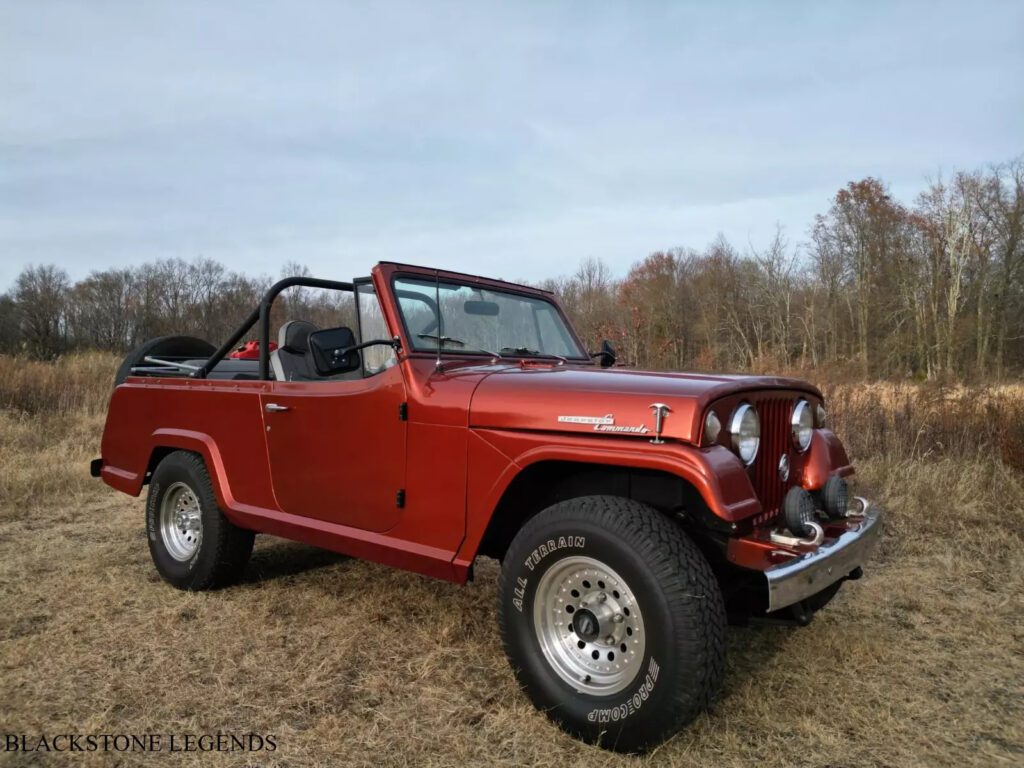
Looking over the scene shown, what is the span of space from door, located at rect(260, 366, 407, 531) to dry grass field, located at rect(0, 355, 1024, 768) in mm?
735

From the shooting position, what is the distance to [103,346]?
24469 mm

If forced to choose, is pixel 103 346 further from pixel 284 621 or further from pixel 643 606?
pixel 643 606

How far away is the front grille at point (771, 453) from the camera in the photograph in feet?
9.55

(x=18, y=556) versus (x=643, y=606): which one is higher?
(x=643, y=606)

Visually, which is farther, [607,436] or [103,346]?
[103,346]

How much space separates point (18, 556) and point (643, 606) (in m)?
4.96

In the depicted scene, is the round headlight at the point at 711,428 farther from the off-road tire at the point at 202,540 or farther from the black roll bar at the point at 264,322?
the off-road tire at the point at 202,540

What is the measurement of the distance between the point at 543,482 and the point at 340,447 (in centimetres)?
107

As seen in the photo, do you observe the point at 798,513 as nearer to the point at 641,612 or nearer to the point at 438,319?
the point at 641,612

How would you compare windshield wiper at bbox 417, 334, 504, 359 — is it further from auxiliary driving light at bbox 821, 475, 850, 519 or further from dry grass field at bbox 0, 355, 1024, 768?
auxiliary driving light at bbox 821, 475, 850, 519

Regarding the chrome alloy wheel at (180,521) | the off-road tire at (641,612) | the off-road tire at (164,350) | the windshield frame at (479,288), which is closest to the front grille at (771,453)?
the off-road tire at (641,612)

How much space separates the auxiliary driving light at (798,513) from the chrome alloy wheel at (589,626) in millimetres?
709

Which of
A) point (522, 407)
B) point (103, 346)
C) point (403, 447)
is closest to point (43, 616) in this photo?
point (403, 447)

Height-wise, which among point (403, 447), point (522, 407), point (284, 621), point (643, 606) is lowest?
point (284, 621)
